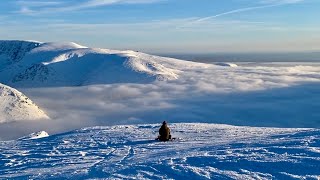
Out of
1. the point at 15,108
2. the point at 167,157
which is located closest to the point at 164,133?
the point at 167,157

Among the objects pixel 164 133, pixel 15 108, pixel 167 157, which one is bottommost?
pixel 15 108

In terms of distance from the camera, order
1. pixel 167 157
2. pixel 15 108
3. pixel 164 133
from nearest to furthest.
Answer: pixel 167 157 < pixel 164 133 < pixel 15 108

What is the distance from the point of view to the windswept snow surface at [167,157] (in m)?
19.6

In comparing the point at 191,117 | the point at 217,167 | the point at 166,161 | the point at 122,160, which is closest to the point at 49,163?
the point at 122,160

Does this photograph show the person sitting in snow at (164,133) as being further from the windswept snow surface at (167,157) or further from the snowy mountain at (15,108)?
the snowy mountain at (15,108)

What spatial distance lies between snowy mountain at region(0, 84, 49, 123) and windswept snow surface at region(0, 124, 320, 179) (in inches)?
4182

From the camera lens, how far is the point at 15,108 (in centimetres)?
13862

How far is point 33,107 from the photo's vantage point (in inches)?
5748

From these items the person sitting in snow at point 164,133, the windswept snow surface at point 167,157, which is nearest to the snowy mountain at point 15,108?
the windswept snow surface at point 167,157

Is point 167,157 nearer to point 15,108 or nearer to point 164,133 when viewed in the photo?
point 164,133

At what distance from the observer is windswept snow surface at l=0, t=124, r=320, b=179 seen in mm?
19594

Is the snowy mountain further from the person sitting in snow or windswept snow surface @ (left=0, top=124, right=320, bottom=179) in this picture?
the person sitting in snow

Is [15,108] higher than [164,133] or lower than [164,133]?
lower

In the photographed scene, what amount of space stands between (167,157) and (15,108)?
408 ft
